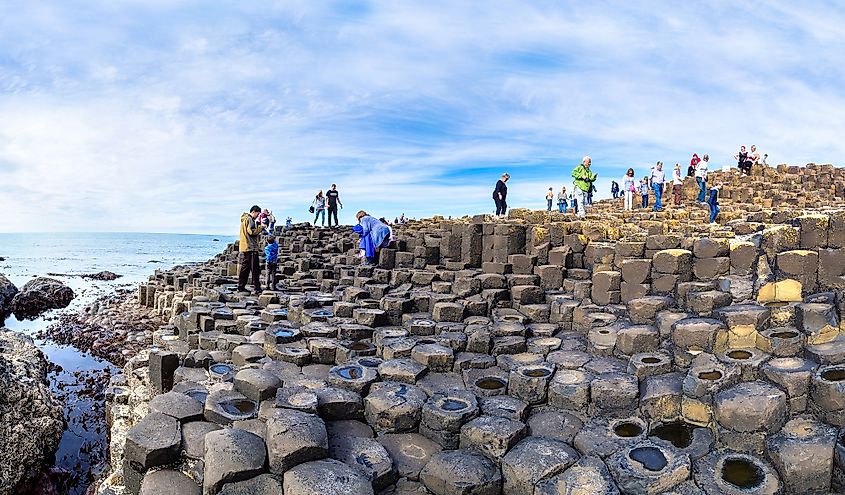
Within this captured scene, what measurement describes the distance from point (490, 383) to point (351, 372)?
5.88ft

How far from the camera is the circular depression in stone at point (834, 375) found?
5371 millimetres

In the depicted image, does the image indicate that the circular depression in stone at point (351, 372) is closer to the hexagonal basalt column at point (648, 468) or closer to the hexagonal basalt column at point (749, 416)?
the hexagonal basalt column at point (648, 468)

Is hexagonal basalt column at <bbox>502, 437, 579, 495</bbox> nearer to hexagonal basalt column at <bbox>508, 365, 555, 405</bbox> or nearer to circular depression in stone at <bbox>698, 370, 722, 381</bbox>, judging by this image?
hexagonal basalt column at <bbox>508, 365, 555, 405</bbox>

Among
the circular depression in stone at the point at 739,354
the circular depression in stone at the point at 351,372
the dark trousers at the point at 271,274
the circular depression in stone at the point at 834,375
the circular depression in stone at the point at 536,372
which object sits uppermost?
the dark trousers at the point at 271,274

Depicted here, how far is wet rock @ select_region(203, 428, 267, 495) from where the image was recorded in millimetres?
4274

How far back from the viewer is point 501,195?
56.2ft

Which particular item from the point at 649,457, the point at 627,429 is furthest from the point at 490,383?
the point at 649,457

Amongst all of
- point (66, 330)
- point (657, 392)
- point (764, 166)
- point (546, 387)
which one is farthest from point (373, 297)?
→ point (764, 166)

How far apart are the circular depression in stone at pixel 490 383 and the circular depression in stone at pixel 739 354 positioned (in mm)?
2671

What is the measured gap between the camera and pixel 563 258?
991 cm

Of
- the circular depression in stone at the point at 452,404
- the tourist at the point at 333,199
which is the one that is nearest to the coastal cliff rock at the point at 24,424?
the circular depression in stone at the point at 452,404

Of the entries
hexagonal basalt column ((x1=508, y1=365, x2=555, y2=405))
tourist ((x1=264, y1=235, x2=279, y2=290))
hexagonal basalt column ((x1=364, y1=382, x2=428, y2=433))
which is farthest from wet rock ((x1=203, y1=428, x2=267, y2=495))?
tourist ((x1=264, y1=235, x2=279, y2=290))

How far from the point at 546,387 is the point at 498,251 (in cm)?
497

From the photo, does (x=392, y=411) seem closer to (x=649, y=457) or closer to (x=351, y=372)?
(x=351, y=372)
